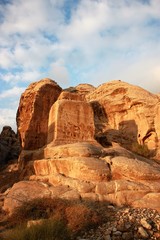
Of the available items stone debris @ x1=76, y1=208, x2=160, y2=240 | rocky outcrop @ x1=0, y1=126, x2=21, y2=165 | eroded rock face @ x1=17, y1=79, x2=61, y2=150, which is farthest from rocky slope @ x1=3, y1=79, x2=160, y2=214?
rocky outcrop @ x1=0, y1=126, x2=21, y2=165

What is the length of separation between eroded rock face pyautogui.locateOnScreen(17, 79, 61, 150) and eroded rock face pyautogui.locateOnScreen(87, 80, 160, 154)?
7047 mm

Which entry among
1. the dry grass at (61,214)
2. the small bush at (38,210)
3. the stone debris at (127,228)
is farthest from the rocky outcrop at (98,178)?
the stone debris at (127,228)

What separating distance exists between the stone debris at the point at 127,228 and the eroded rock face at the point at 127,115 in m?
16.9

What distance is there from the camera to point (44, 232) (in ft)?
21.9

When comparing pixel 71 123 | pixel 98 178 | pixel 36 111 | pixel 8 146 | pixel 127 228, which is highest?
pixel 36 111

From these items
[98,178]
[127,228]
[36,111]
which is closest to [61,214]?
[127,228]

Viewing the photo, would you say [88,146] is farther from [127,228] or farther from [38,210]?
[127,228]

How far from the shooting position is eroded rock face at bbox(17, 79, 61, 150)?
875 inches

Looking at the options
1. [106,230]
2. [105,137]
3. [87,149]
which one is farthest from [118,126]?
[106,230]

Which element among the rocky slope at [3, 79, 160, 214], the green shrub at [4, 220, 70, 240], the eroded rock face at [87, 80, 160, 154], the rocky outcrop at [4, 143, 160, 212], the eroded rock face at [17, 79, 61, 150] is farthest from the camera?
the eroded rock face at [87, 80, 160, 154]

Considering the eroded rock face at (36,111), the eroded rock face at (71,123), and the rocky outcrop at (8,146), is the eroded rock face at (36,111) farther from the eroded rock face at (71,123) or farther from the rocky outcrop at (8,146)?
the rocky outcrop at (8,146)

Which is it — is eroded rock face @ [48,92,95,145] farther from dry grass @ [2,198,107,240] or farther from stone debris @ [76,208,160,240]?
stone debris @ [76,208,160,240]

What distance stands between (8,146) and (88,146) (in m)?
25.9

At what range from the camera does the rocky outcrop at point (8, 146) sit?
114 feet
